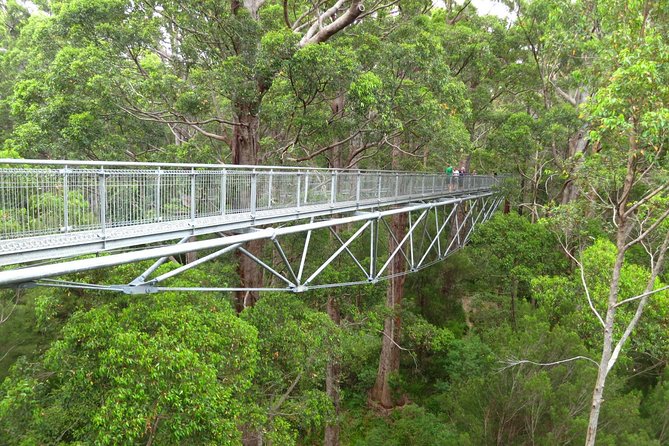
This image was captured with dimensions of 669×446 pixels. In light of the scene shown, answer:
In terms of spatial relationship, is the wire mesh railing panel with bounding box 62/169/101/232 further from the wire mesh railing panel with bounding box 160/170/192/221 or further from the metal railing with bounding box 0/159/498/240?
the wire mesh railing panel with bounding box 160/170/192/221

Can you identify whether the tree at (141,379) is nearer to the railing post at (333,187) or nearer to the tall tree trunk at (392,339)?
the railing post at (333,187)

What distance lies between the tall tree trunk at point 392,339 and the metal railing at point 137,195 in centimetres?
637

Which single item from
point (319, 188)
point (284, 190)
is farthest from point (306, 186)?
point (319, 188)

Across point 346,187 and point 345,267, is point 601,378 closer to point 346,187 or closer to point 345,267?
point 346,187

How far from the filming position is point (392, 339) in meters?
14.2

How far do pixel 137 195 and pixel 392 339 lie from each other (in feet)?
35.9

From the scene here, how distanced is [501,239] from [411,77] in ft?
22.0

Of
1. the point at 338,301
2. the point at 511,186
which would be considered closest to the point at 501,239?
the point at 511,186

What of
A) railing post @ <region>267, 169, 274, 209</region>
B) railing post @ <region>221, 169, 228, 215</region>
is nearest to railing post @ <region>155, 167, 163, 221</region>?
railing post @ <region>221, 169, 228, 215</region>

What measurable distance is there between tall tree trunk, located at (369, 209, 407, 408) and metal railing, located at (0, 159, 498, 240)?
637 centimetres

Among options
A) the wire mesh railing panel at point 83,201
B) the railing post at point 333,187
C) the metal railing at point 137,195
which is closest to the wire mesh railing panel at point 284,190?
the metal railing at point 137,195

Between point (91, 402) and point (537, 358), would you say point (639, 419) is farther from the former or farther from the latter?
point (91, 402)

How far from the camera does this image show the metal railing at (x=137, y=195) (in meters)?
4.01

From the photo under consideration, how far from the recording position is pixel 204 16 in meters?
8.82
